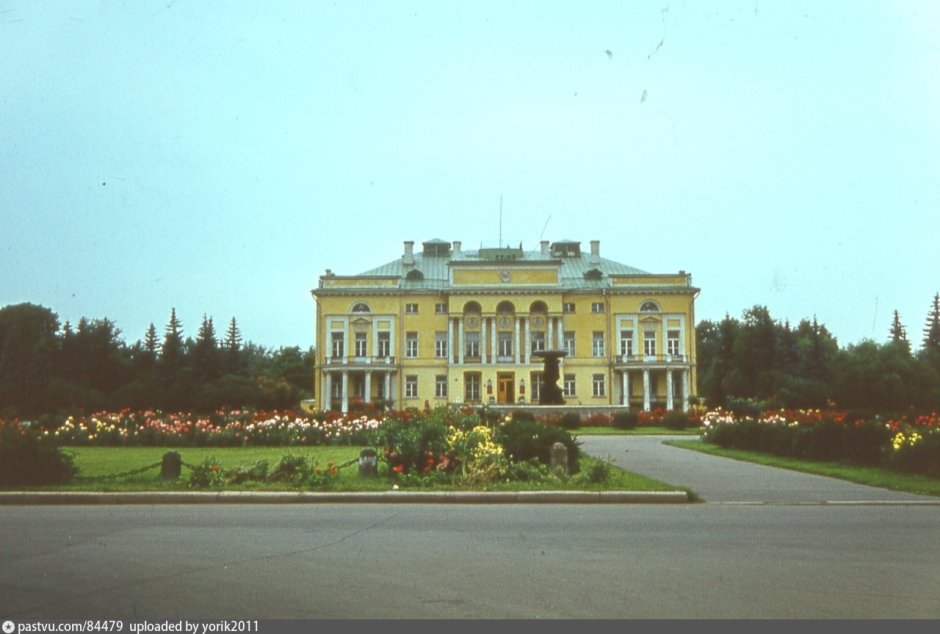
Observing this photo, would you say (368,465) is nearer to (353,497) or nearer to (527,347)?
(353,497)

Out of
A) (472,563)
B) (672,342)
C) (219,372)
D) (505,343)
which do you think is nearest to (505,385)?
(505,343)

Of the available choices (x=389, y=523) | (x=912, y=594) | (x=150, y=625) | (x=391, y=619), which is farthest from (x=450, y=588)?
(x=389, y=523)

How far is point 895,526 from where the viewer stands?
10445 millimetres

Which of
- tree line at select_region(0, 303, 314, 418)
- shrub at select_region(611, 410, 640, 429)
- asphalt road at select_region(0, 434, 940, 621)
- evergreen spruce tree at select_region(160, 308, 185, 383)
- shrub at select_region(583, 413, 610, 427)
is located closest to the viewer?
asphalt road at select_region(0, 434, 940, 621)

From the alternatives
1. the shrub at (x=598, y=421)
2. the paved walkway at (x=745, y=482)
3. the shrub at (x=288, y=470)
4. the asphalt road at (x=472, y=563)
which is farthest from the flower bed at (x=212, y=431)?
the shrub at (x=598, y=421)

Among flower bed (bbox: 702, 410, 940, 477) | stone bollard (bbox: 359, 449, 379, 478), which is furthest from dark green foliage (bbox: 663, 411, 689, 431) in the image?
stone bollard (bbox: 359, 449, 379, 478)

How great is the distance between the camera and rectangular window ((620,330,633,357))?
77.1 m

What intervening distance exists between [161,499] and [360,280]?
64610 millimetres

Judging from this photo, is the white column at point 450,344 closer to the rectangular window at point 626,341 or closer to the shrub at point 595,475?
the rectangular window at point 626,341

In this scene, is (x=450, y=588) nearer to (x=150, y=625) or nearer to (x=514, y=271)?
(x=150, y=625)

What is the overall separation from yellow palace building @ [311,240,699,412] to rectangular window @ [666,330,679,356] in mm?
83

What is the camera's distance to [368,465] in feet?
53.0

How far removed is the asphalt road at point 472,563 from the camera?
6.22 meters

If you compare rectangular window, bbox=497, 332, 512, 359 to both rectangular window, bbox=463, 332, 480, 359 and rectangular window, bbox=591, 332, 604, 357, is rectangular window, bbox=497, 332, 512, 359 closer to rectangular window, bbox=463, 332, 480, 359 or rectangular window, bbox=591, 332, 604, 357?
rectangular window, bbox=463, 332, 480, 359
